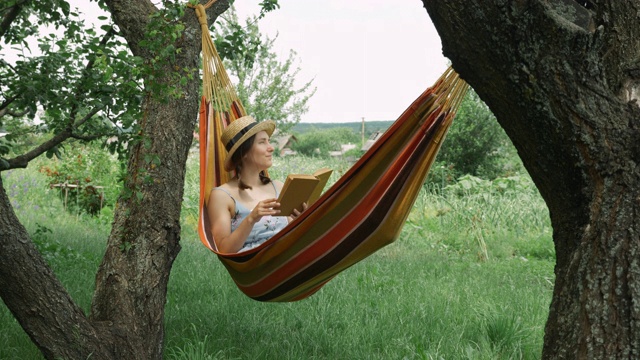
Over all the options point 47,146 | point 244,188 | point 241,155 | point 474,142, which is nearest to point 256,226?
point 244,188

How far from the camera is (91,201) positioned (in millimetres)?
7258

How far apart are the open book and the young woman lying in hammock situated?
14cm

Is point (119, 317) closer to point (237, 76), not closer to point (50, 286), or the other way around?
point (50, 286)

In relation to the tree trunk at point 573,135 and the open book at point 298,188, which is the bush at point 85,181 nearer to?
the open book at point 298,188

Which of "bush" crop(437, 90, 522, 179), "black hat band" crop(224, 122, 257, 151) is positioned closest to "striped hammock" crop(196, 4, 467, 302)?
"black hat band" crop(224, 122, 257, 151)

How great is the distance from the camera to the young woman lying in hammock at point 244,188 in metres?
2.72

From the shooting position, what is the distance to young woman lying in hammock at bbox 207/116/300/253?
2.72m

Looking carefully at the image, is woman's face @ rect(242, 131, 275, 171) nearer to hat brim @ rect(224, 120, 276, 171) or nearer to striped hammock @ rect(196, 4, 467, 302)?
hat brim @ rect(224, 120, 276, 171)

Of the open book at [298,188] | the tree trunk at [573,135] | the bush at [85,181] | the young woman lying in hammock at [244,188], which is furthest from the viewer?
the bush at [85,181]

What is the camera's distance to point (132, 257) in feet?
8.33

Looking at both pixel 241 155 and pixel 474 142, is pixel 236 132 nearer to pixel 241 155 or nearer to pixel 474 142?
pixel 241 155

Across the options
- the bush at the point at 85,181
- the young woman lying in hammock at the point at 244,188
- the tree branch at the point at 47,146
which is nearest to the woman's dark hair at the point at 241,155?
the young woman lying in hammock at the point at 244,188

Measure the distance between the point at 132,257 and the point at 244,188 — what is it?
0.52 m

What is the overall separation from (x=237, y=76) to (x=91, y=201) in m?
7.04
